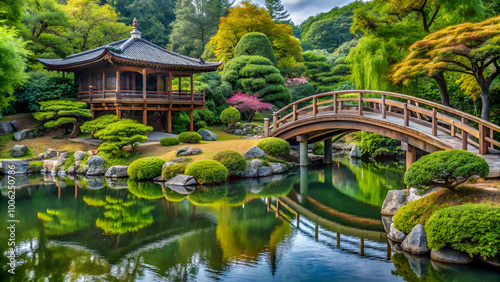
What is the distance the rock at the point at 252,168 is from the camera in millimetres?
16609

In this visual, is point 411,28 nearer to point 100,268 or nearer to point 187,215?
point 187,215

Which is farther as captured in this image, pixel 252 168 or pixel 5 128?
pixel 5 128

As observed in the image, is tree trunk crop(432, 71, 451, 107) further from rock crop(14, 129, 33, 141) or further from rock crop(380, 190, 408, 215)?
rock crop(14, 129, 33, 141)

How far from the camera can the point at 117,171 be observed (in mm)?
17031

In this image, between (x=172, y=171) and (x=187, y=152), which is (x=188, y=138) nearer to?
(x=187, y=152)

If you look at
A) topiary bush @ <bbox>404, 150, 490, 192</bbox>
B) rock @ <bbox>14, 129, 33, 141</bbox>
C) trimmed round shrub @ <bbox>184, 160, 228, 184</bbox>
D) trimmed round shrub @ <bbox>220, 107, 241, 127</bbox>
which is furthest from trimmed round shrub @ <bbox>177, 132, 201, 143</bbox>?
topiary bush @ <bbox>404, 150, 490, 192</bbox>

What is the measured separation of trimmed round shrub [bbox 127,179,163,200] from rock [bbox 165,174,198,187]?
0.50 metres

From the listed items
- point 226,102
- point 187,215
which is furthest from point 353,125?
point 226,102

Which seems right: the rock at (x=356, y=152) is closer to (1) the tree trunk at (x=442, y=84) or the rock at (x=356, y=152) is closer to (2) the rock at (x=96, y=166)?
(1) the tree trunk at (x=442, y=84)

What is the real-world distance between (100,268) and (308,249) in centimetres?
402

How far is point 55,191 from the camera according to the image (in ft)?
46.6

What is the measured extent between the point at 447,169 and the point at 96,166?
14.7m

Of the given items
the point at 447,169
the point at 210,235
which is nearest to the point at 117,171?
the point at 210,235

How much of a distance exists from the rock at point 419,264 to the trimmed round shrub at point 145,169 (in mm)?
11063
